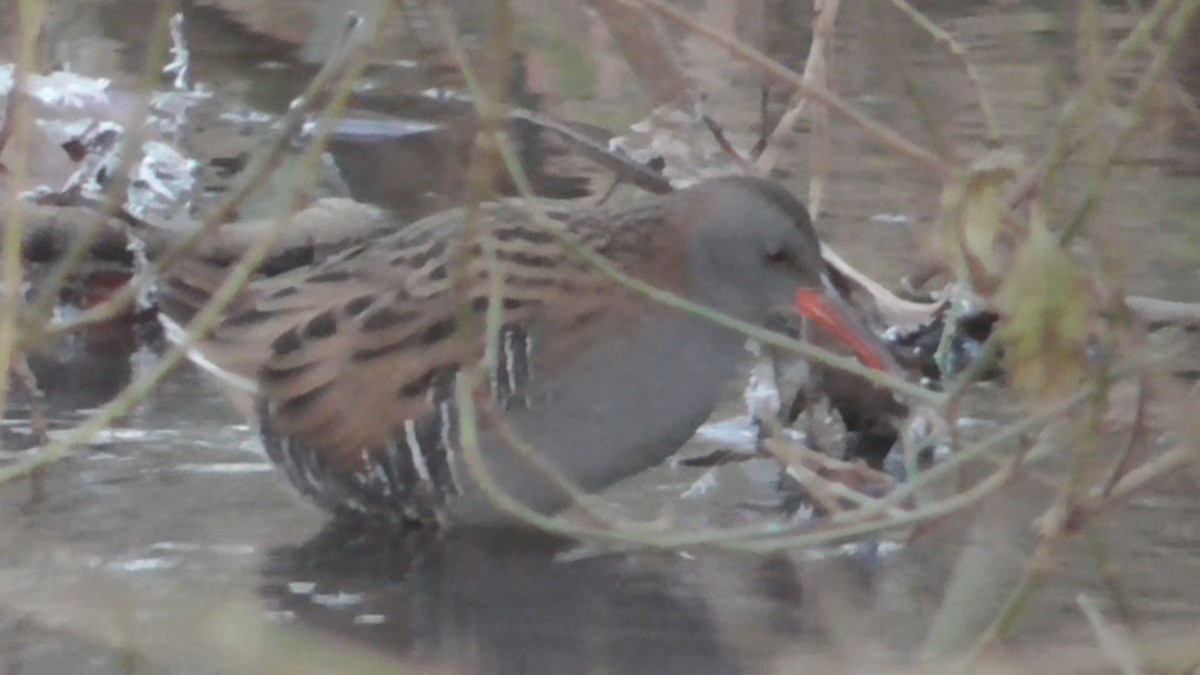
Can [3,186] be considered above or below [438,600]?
above

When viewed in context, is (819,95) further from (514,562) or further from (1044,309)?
(514,562)

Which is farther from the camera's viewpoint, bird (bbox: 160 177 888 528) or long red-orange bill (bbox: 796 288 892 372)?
long red-orange bill (bbox: 796 288 892 372)

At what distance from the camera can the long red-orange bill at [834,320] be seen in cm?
401

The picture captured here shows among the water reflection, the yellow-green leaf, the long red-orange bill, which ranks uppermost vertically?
the yellow-green leaf

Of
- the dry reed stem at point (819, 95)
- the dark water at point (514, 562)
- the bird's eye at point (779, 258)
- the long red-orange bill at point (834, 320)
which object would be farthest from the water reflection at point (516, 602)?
the dry reed stem at point (819, 95)

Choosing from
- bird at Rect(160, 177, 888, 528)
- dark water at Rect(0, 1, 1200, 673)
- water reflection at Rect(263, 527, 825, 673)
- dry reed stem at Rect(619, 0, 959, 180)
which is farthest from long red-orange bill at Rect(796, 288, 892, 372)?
dry reed stem at Rect(619, 0, 959, 180)

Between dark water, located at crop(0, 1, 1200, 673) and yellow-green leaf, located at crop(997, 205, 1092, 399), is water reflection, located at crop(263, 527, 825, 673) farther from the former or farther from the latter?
yellow-green leaf, located at crop(997, 205, 1092, 399)

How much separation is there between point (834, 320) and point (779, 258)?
0.15 meters

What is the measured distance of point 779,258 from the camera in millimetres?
4082

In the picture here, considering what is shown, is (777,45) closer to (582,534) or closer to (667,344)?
(667,344)

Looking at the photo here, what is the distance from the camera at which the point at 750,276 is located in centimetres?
411

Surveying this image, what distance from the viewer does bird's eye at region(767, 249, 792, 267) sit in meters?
4.07

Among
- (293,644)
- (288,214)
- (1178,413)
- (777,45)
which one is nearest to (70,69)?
(777,45)

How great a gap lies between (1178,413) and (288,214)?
978mm
